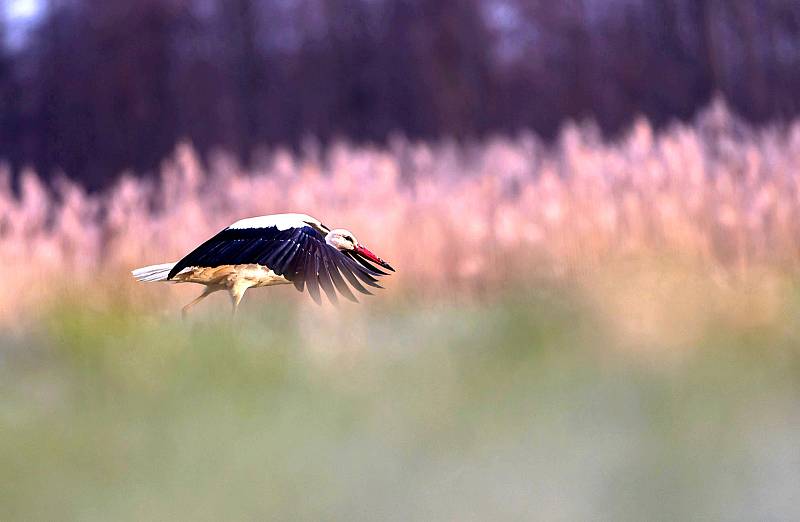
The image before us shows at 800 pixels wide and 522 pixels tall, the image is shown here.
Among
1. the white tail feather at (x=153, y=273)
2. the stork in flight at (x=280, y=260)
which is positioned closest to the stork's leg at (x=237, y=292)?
the stork in flight at (x=280, y=260)

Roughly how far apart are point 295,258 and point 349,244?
0.12 m

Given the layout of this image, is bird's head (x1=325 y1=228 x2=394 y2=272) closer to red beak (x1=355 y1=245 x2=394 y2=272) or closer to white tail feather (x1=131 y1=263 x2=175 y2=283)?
red beak (x1=355 y1=245 x2=394 y2=272)

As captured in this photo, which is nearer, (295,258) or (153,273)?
(295,258)

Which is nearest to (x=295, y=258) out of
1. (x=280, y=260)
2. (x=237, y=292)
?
(x=280, y=260)

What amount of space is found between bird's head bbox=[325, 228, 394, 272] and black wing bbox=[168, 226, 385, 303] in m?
0.02

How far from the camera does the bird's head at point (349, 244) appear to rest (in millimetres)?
1938

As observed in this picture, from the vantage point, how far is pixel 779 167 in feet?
7.35

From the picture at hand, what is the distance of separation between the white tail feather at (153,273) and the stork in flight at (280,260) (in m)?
0.03

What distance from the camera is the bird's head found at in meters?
1.94

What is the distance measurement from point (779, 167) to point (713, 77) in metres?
0.28

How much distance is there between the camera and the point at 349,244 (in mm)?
1947

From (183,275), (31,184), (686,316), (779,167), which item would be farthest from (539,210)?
(31,184)

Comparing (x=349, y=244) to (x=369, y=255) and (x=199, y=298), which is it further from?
(x=199, y=298)

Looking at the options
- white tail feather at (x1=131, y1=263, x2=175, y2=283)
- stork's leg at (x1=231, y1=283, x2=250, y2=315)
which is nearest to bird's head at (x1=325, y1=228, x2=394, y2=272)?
stork's leg at (x1=231, y1=283, x2=250, y2=315)
